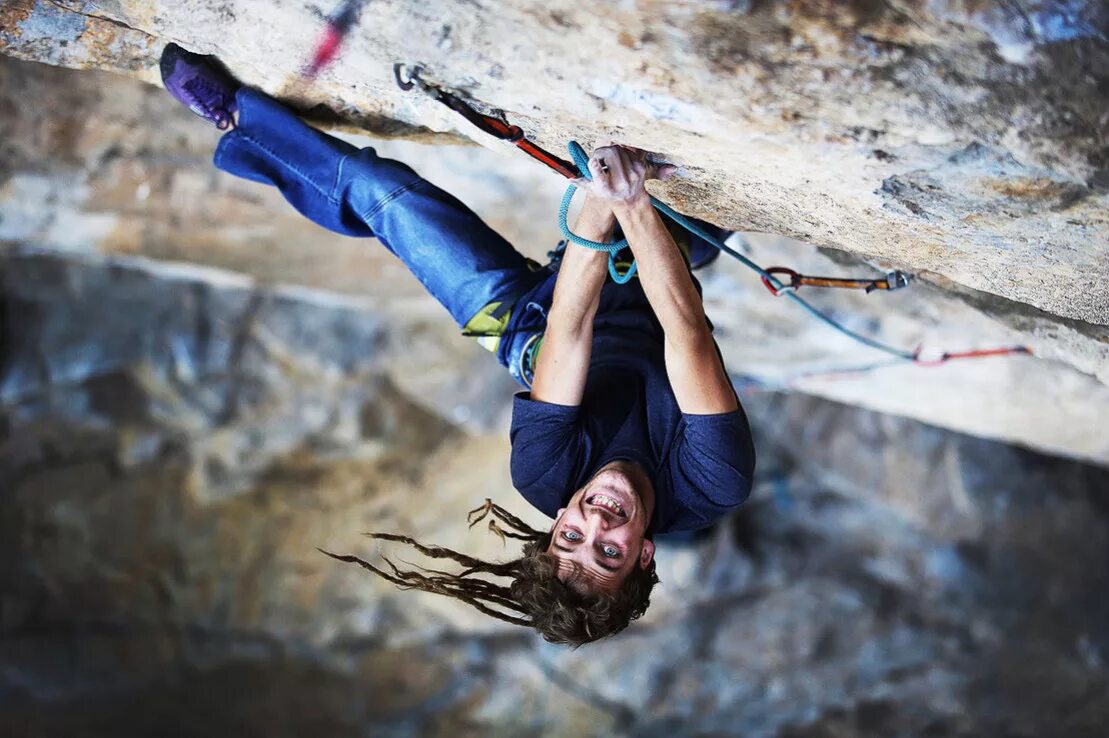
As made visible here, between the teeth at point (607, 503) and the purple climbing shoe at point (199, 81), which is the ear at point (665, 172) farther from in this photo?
the purple climbing shoe at point (199, 81)

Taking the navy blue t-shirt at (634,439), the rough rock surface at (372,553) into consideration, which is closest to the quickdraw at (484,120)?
the navy blue t-shirt at (634,439)

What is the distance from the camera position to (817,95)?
1092 mm

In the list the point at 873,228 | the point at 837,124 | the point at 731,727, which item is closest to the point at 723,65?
the point at 837,124

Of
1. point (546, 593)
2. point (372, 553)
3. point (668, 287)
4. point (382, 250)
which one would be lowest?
point (372, 553)

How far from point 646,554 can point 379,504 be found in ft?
7.74

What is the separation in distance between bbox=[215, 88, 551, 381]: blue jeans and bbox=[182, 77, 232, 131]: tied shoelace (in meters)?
0.03

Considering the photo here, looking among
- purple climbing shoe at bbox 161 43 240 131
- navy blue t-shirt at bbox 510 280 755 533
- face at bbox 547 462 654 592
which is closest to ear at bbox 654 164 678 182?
navy blue t-shirt at bbox 510 280 755 533

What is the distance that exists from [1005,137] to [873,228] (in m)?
0.36

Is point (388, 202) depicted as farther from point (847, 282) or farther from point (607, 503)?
point (847, 282)

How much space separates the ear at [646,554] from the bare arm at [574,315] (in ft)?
0.98

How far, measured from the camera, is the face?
1.52 metres

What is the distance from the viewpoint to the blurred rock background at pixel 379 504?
303 cm

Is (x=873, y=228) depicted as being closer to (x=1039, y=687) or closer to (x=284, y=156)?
(x=284, y=156)

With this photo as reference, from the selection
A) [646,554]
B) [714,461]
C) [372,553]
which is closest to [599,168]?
[714,461]
